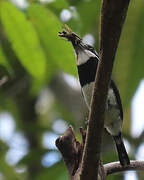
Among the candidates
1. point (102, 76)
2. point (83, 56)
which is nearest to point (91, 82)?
point (83, 56)

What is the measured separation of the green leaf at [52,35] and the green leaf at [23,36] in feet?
0.20

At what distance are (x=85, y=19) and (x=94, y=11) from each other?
0.12 m

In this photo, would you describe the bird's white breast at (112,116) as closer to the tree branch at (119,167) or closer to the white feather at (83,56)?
the white feather at (83,56)

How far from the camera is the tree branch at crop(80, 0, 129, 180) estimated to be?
48.9 inches

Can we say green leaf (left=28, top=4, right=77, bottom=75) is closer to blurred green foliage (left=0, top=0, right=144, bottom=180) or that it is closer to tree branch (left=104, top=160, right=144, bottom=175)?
blurred green foliage (left=0, top=0, right=144, bottom=180)

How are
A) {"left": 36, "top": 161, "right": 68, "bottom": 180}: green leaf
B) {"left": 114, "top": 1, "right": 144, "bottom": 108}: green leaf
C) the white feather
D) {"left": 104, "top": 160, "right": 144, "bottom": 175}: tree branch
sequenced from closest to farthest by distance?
{"left": 104, "top": 160, "right": 144, "bottom": 175}: tree branch < the white feather < {"left": 36, "top": 161, "right": 68, "bottom": 180}: green leaf < {"left": 114, "top": 1, "right": 144, "bottom": 108}: green leaf

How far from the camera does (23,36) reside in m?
2.88

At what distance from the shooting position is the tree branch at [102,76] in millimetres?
1242

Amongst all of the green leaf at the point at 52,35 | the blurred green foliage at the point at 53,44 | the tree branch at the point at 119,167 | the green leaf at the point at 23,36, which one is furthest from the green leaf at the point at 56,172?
the tree branch at the point at 119,167

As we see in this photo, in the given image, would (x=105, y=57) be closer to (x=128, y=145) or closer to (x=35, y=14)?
(x=35, y=14)

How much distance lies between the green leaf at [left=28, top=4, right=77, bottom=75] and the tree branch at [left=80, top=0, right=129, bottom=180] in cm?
113

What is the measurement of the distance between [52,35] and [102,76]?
1427mm

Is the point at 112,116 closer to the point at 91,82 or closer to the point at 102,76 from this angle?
the point at 91,82

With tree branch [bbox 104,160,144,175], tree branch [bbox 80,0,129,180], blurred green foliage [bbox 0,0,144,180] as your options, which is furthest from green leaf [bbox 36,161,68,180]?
tree branch [bbox 80,0,129,180]
